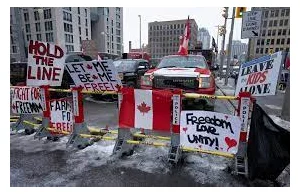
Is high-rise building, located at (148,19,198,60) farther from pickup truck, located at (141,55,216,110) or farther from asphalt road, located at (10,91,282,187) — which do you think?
asphalt road, located at (10,91,282,187)

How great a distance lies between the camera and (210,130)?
392 cm

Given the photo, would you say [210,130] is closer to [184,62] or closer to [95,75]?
[95,75]

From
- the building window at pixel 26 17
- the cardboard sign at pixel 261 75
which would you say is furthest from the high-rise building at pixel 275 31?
the cardboard sign at pixel 261 75

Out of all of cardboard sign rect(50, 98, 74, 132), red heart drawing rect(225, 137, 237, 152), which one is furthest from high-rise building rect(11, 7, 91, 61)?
red heart drawing rect(225, 137, 237, 152)

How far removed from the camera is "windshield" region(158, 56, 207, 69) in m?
8.07

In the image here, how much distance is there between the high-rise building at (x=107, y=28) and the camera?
82625 millimetres

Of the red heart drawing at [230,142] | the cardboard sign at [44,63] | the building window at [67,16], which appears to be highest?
the building window at [67,16]

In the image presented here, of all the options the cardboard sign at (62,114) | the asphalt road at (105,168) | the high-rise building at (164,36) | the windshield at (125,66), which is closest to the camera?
the asphalt road at (105,168)

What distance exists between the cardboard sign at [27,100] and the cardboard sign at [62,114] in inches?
19.7

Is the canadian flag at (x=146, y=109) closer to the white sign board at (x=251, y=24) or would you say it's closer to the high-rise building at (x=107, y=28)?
the white sign board at (x=251, y=24)

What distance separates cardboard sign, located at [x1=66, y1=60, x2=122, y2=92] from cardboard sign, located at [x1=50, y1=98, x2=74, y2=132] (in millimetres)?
664

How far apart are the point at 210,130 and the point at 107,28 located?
87756 mm

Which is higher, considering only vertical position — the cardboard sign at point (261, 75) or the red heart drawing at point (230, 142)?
the cardboard sign at point (261, 75)

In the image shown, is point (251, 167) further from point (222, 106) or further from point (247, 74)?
point (222, 106)
